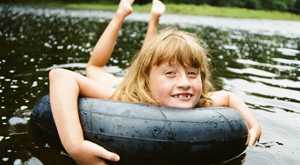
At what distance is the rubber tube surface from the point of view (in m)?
4.11

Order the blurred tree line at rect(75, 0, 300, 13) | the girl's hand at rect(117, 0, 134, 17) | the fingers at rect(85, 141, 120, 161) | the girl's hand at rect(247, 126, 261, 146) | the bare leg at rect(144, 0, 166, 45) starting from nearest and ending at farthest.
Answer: the fingers at rect(85, 141, 120, 161) → the girl's hand at rect(247, 126, 261, 146) → the girl's hand at rect(117, 0, 134, 17) → the bare leg at rect(144, 0, 166, 45) → the blurred tree line at rect(75, 0, 300, 13)

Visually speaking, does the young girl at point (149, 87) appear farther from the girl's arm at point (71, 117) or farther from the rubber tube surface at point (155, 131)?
the rubber tube surface at point (155, 131)

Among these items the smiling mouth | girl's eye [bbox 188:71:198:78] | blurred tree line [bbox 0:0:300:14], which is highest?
girl's eye [bbox 188:71:198:78]

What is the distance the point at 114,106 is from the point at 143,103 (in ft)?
0.96

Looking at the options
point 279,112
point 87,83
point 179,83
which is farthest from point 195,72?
point 279,112

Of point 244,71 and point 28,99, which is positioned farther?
point 244,71

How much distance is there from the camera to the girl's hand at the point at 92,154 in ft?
13.1

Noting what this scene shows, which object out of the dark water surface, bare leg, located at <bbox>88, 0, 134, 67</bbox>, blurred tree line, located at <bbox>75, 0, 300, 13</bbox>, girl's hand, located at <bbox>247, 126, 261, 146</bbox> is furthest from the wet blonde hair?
blurred tree line, located at <bbox>75, 0, 300, 13</bbox>

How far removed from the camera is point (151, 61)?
4.61m

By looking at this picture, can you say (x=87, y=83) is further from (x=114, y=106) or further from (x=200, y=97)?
(x=200, y=97)

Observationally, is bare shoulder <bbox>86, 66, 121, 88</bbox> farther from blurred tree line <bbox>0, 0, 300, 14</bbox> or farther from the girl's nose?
blurred tree line <bbox>0, 0, 300, 14</bbox>

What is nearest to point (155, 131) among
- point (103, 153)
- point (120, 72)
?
point (103, 153)

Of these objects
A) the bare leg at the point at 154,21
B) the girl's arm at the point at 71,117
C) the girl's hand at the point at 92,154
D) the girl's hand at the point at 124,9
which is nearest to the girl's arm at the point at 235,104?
the girl's arm at the point at 71,117

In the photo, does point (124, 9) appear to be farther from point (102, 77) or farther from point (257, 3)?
point (257, 3)
